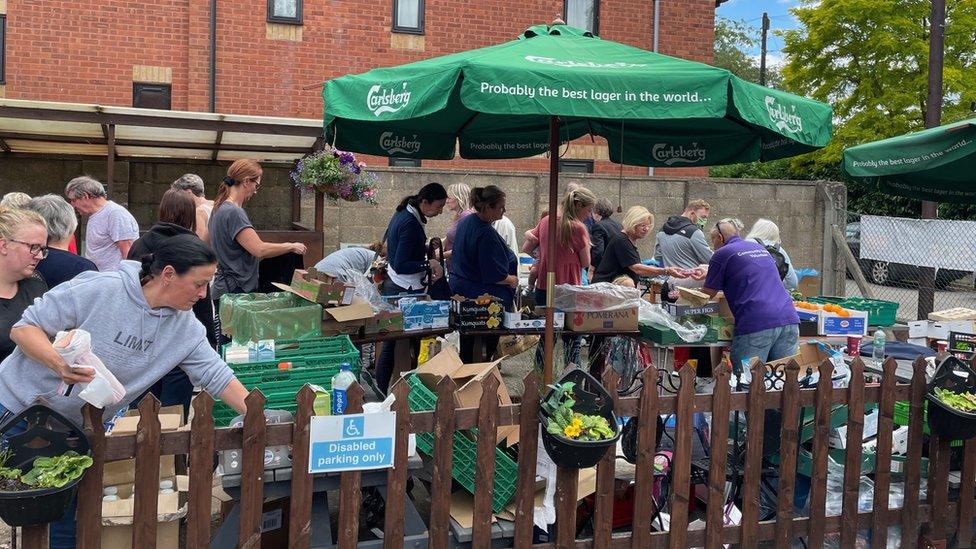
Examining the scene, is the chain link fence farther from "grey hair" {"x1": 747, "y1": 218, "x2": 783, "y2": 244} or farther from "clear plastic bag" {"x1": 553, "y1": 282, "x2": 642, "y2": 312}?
"clear plastic bag" {"x1": 553, "y1": 282, "x2": 642, "y2": 312}

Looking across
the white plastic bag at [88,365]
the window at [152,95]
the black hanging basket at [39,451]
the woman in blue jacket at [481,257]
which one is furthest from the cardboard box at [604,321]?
the window at [152,95]

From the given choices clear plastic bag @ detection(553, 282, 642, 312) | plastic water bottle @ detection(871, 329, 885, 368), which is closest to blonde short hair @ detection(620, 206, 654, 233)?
clear plastic bag @ detection(553, 282, 642, 312)

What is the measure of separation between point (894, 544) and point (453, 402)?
108 inches

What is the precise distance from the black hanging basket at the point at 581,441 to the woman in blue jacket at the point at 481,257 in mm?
3111

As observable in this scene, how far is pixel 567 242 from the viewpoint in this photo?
7754mm

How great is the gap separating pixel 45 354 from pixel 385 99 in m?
2.50

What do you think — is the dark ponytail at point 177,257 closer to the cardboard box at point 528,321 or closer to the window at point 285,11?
the cardboard box at point 528,321

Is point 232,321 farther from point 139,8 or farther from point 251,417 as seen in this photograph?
point 139,8

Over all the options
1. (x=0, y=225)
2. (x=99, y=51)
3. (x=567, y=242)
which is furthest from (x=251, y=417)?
(x=99, y=51)

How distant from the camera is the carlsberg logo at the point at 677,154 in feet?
23.3

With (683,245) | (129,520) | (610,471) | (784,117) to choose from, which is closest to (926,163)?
(784,117)

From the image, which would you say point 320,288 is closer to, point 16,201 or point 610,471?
point 16,201

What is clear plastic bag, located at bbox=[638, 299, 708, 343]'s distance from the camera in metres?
6.87

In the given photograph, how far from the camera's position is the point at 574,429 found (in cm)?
366
